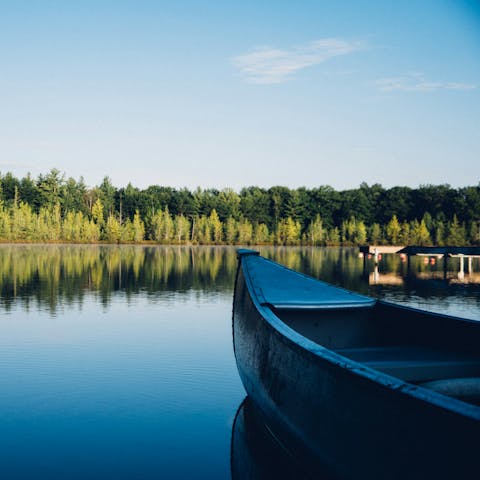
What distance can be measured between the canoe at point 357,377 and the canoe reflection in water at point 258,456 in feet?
1.35

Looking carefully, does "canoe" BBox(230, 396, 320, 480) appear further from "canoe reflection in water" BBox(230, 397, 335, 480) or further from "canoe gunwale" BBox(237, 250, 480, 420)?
"canoe gunwale" BBox(237, 250, 480, 420)

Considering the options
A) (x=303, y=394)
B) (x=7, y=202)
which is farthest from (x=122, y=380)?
(x=7, y=202)

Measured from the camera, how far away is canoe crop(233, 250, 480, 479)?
12.9ft

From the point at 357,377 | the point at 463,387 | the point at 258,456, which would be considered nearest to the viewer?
the point at 357,377

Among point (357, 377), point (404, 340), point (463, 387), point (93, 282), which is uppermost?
point (357, 377)

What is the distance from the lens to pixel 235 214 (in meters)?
114

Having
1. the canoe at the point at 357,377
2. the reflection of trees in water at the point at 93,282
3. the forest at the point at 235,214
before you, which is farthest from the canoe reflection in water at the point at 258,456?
the forest at the point at 235,214

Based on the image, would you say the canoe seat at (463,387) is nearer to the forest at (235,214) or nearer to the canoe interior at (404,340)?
the canoe interior at (404,340)

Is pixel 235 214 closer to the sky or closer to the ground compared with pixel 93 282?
closer to the sky

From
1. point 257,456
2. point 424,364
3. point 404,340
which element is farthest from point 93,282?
point 424,364

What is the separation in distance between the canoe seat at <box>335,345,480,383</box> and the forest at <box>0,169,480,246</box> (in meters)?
89.0

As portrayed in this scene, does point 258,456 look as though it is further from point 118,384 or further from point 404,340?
point 118,384

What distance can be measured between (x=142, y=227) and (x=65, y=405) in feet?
314

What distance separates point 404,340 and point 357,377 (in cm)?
491
